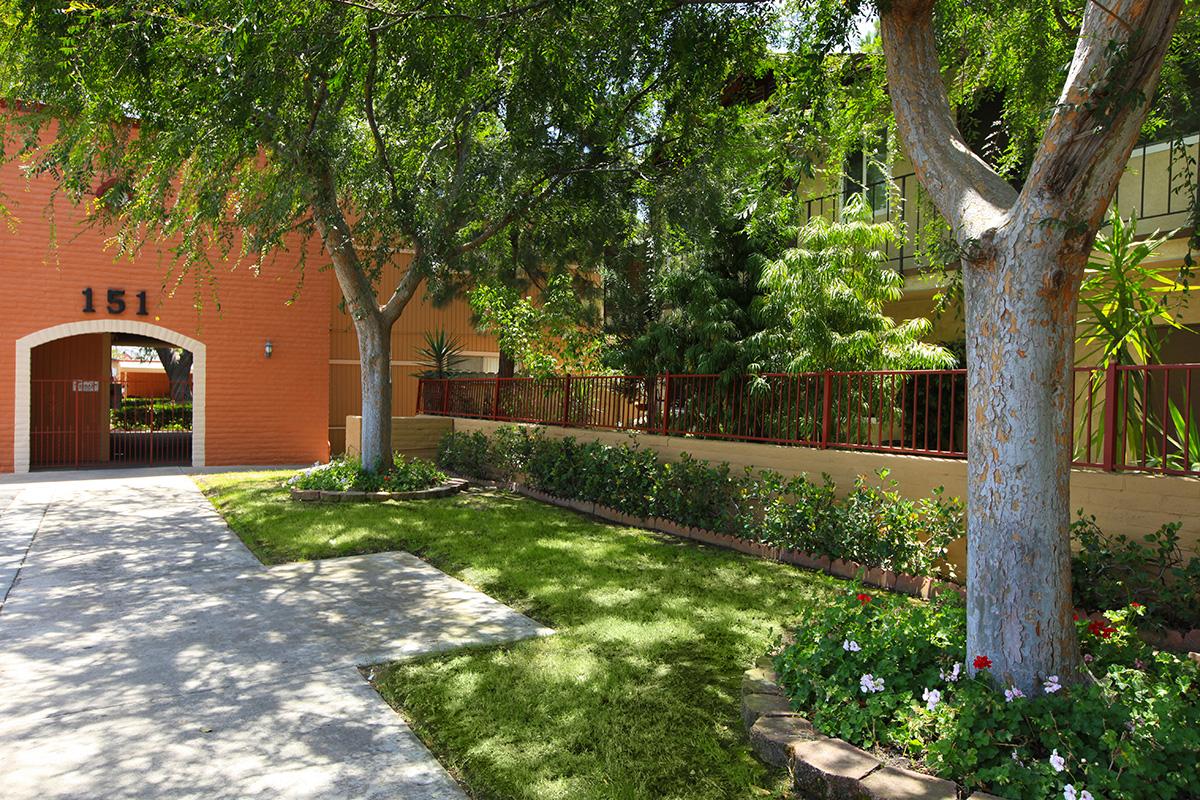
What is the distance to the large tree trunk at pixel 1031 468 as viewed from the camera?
3.29 metres

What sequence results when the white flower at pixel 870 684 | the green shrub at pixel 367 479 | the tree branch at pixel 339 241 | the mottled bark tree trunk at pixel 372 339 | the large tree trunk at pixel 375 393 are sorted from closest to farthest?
the white flower at pixel 870 684
the tree branch at pixel 339 241
the green shrub at pixel 367 479
the mottled bark tree trunk at pixel 372 339
the large tree trunk at pixel 375 393

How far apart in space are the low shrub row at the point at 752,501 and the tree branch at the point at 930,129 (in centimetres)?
298

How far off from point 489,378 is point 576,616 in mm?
9359

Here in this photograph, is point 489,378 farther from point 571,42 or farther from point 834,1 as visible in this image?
point 834,1

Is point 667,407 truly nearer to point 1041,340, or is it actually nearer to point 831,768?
point 1041,340

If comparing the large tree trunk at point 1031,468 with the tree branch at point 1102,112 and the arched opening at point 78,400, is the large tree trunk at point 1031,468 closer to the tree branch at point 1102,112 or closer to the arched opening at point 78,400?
the tree branch at point 1102,112

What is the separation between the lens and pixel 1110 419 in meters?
5.38

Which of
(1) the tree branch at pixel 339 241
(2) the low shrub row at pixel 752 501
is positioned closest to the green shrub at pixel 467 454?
(2) the low shrub row at pixel 752 501

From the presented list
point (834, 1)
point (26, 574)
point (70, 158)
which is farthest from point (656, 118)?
point (26, 574)

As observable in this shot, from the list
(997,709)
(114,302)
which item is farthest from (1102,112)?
(114,302)

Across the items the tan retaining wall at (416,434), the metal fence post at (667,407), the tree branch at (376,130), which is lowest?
the tan retaining wall at (416,434)

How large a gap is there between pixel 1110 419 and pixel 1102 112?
2.96m

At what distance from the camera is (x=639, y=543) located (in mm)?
8031

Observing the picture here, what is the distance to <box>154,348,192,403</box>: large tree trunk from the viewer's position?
90.1 feet
